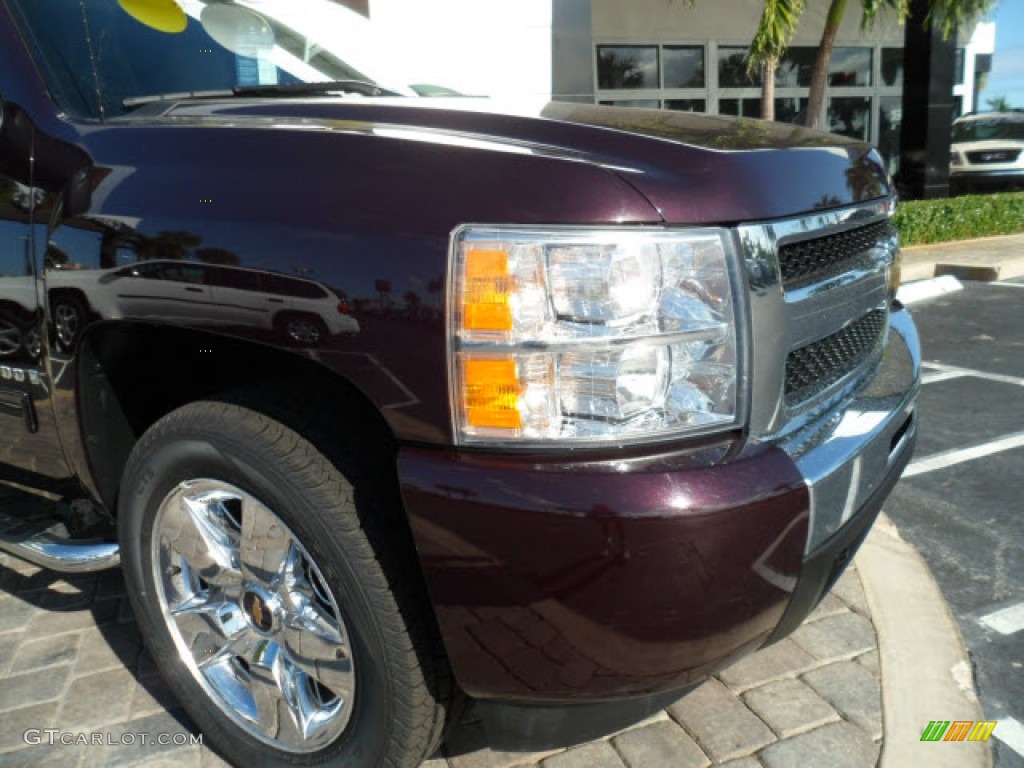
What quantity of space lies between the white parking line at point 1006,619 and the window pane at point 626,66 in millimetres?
13496

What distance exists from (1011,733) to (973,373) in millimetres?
4026

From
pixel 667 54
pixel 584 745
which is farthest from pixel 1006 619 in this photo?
pixel 667 54

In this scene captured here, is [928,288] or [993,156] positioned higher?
[993,156]

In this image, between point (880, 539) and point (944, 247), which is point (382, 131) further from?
point (944, 247)

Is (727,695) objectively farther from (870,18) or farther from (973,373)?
(870,18)

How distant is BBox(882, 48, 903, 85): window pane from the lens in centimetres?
1884

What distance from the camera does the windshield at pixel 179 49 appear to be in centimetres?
236

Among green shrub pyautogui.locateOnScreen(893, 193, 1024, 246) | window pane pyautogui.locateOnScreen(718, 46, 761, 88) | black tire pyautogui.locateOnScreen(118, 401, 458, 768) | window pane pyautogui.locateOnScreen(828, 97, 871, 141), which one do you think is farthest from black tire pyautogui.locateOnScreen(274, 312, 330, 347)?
window pane pyautogui.locateOnScreen(828, 97, 871, 141)

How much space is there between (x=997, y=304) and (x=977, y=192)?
1087cm

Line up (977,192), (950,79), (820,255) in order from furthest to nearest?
(977,192) → (950,79) → (820,255)

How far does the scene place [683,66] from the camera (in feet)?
52.4

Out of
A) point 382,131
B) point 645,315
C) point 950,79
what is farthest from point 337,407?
point 950,79

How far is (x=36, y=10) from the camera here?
238cm

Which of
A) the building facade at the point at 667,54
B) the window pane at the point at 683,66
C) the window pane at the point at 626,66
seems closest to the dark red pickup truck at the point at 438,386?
the building facade at the point at 667,54
